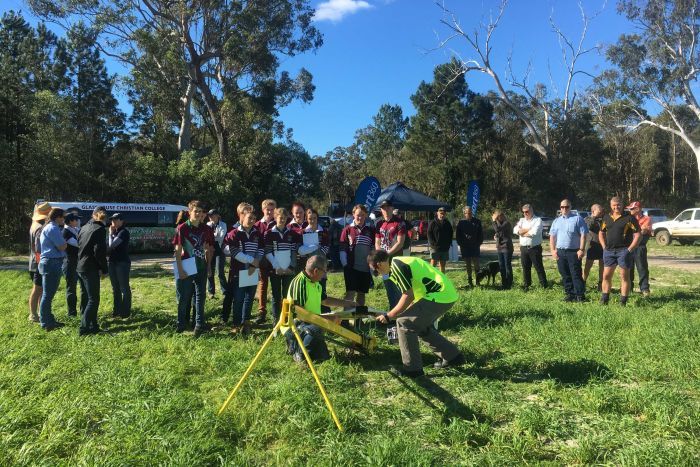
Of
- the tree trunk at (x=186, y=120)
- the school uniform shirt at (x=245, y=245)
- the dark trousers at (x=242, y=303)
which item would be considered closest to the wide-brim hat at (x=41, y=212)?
the school uniform shirt at (x=245, y=245)

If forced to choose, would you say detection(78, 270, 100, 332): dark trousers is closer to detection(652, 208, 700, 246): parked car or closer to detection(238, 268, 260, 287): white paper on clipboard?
detection(238, 268, 260, 287): white paper on clipboard

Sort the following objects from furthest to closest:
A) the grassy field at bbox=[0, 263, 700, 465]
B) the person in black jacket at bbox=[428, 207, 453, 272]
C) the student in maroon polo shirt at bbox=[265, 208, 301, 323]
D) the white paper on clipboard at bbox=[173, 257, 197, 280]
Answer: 1. the person in black jacket at bbox=[428, 207, 453, 272]
2. the student in maroon polo shirt at bbox=[265, 208, 301, 323]
3. the white paper on clipboard at bbox=[173, 257, 197, 280]
4. the grassy field at bbox=[0, 263, 700, 465]

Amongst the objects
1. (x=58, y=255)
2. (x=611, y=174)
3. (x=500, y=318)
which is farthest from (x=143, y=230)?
(x=611, y=174)

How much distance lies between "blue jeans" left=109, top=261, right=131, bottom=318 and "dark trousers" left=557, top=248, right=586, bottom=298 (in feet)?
23.2

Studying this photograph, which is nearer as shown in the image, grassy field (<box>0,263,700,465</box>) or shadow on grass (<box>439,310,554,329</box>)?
grassy field (<box>0,263,700,465</box>)

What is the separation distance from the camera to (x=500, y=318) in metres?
6.30

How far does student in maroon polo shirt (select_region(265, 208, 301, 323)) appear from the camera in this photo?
596cm

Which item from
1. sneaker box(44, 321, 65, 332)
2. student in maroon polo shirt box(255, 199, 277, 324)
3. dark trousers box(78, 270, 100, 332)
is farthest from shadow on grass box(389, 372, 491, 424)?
sneaker box(44, 321, 65, 332)

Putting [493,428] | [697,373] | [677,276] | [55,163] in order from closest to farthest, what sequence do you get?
[493,428] → [697,373] → [677,276] → [55,163]

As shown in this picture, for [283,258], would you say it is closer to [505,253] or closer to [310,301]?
[310,301]

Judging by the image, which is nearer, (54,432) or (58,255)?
(54,432)

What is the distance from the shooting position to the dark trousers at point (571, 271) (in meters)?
7.56

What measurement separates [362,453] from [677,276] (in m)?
10.9

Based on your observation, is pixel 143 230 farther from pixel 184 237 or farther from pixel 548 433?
pixel 548 433
